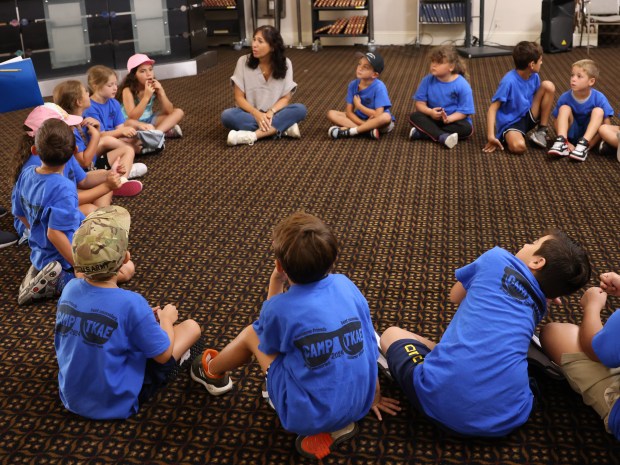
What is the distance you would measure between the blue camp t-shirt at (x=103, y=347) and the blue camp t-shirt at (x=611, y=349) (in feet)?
3.78

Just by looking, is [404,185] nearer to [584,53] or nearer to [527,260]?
[527,260]

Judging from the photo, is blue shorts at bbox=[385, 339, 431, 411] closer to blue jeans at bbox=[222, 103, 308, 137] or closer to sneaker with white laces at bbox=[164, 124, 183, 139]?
blue jeans at bbox=[222, 103, 308, 137]

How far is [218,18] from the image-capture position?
29.9 ft

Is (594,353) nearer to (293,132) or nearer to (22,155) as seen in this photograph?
(22,155)

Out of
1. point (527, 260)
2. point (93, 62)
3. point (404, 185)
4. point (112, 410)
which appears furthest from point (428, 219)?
point (93, 62)

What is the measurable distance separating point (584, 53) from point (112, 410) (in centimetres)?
724

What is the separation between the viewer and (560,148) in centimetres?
414

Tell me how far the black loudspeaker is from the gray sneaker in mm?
6633

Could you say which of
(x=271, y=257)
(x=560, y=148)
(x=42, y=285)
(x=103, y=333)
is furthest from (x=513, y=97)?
(x=103, y=333)

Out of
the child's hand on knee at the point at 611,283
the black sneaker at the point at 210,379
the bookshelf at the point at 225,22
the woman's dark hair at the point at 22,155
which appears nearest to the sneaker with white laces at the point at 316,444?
the black sneaker at the point at 210,379

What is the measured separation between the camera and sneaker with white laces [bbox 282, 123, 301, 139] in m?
4.76

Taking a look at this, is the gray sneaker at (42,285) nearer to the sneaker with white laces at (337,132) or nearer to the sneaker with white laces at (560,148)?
the sneaker with white laces at (337,132)

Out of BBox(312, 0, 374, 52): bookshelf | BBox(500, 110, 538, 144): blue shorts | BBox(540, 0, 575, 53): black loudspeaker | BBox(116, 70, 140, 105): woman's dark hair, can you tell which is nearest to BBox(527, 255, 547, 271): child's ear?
BBox(500, 110, 538, 144): blue shorts

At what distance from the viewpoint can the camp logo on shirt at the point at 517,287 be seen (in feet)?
6.20
